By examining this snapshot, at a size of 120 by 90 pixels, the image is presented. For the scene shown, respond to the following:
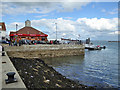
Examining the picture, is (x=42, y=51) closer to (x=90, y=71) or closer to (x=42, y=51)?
(x=42, y=51)

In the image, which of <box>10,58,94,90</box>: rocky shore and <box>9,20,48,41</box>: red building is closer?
<box>10,58,94,90</box>: rocky shore

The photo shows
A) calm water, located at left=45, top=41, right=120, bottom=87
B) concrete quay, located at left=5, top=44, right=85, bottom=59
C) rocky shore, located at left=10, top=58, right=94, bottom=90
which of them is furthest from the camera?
concrete quay, located at left=5, top=44, right=85, bottom=59

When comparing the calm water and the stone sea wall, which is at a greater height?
the stone sea wall

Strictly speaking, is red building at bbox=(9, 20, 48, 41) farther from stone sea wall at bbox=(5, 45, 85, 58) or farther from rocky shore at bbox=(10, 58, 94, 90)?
rocky shore at bbox=(10, 58, 94, 90)

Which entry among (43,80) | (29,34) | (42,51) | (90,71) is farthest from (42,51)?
(29,34)

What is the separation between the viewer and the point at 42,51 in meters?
27.0

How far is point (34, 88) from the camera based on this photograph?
657 cm

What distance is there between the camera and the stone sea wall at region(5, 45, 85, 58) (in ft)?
76.0

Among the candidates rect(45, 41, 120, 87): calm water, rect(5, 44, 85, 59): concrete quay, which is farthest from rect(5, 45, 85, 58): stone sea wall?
rect(45, 41, 120, 87): calm water

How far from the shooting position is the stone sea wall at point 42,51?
23.2 meters

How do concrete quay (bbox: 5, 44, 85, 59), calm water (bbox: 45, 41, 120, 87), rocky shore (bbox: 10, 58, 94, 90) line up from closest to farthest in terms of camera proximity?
rocky shore (bbox: 10, 58, 94, 90) < calm water (bbox: 45, 41, 120, 87) < concrete quay (bbox: 5, 44, 85, 59)

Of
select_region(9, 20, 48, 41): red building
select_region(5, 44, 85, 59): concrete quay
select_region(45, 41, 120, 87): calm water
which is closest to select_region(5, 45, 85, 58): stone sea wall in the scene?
select_region(5, 44, 85, 59): concrete quay

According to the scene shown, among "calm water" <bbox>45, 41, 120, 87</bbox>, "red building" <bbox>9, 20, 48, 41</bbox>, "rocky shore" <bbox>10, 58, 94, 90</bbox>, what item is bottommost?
"calm water" <bbox>45, 41, 120, 87</bbox>

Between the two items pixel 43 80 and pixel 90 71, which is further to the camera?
pixel 90 71
